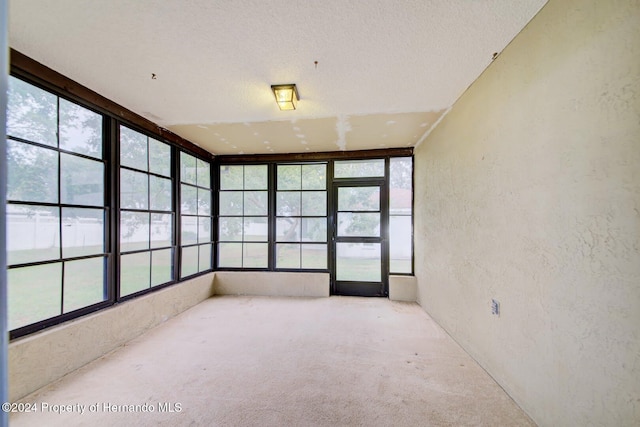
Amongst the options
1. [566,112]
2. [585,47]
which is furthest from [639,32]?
[566,112]

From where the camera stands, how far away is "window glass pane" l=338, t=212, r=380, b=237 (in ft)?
14.6

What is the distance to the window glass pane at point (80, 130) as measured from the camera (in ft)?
7.41

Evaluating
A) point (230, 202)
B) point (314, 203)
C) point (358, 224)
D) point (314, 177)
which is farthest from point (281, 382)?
point (230, 202)

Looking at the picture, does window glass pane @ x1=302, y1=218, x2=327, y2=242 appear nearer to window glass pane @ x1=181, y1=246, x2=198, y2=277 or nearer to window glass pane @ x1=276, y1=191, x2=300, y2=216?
window glass pane @ x1=276, y1=191, x2=300, y2=216

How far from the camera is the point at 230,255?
4.70 m

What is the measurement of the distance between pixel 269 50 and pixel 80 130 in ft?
6.80

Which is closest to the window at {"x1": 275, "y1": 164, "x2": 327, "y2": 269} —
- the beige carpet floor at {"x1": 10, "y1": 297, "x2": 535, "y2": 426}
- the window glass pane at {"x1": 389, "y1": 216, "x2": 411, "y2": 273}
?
the window glass pane at {"x1": 389, "y1": 216, "x2": 411, "y2": 273}

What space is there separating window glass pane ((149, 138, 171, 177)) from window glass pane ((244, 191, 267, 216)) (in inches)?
56.1

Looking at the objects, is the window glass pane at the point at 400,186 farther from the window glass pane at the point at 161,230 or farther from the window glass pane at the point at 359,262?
the window glass pane at the point at 161,230

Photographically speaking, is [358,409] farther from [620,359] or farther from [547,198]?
[547,198]

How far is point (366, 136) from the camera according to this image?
3.68 meters

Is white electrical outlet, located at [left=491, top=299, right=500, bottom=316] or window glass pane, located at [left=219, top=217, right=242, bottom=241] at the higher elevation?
window glass pane, located at [left=219, top=217, right=242, bottom=241]

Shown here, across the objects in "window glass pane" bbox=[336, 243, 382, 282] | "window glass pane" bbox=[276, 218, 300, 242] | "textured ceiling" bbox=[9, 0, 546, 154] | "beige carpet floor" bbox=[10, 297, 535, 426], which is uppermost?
"textured ceiling" bbox=[9, 0, 546, 154]

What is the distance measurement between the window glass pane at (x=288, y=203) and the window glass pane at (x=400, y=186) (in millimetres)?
1714
